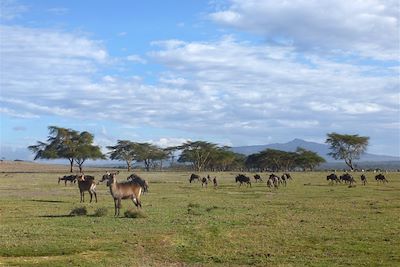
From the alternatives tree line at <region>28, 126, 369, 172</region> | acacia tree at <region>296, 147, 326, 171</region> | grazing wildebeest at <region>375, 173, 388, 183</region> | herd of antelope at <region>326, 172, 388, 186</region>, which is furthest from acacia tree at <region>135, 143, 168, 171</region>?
grazing wildebeest at <region>375, 173, 388, 183</region>

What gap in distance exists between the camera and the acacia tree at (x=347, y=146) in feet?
369

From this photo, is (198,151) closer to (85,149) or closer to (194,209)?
(85,149)

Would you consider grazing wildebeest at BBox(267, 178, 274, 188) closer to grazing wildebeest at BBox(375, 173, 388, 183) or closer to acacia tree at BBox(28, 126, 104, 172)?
grazing wildebeest at BBox(375, 173, 388, 183)

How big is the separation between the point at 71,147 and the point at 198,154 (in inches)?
1190

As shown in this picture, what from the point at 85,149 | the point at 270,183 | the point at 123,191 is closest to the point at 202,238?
the point at 123,191

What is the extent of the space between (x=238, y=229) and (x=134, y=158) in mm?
105834

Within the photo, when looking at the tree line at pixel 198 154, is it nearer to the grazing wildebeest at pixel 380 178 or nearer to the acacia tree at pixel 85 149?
the acacia tree at pixel 85 149

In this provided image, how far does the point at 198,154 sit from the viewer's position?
398ft

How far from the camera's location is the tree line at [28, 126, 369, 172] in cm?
10525

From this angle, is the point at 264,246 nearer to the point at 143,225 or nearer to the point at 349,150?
the point at 143,225

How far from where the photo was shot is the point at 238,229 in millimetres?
19344

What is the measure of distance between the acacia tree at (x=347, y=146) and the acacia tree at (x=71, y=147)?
4859 centimetres

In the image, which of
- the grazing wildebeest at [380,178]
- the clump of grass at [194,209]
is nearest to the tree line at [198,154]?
the grazing wildebeest at [380,178]

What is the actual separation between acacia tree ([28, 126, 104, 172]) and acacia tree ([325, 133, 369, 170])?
48587mm
